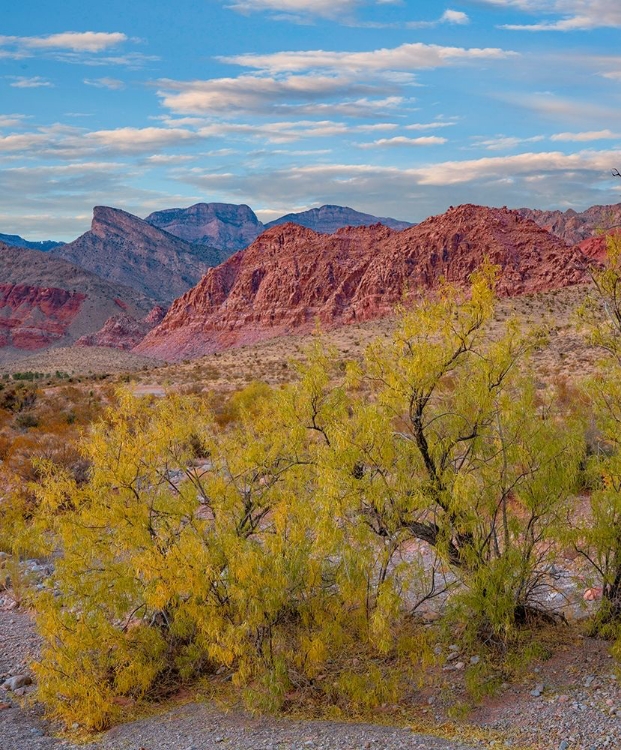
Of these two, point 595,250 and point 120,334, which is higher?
point 595,250

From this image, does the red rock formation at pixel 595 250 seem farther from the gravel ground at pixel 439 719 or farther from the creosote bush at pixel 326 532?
the gravel ground at pixel 439 719

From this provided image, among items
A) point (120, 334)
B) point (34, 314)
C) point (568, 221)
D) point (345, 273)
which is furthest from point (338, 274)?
point (568, 221)

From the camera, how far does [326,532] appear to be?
9203 mm

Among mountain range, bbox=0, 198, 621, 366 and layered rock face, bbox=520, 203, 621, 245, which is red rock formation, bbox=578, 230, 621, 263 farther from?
layered rock face, bbox=520, 203, 621, 245

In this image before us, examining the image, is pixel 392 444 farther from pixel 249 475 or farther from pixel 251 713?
pixel 251 713

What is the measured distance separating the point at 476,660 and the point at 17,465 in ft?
50.9

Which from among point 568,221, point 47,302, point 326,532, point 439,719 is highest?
point 568,221

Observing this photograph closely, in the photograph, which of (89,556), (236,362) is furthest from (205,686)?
(236,362)

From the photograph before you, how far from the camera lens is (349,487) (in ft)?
31.1

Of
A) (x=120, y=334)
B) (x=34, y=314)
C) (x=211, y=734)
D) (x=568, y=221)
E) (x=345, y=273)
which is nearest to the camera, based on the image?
(x=211, y=734)

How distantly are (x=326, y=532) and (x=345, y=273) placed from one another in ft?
238

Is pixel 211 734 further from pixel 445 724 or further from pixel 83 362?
pixel 83 362

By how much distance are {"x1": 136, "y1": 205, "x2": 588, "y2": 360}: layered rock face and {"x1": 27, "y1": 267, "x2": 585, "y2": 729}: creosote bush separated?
5477 centimetres

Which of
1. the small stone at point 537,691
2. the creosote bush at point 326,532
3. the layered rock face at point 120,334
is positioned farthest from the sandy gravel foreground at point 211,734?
the layered rock face at point 120,334
